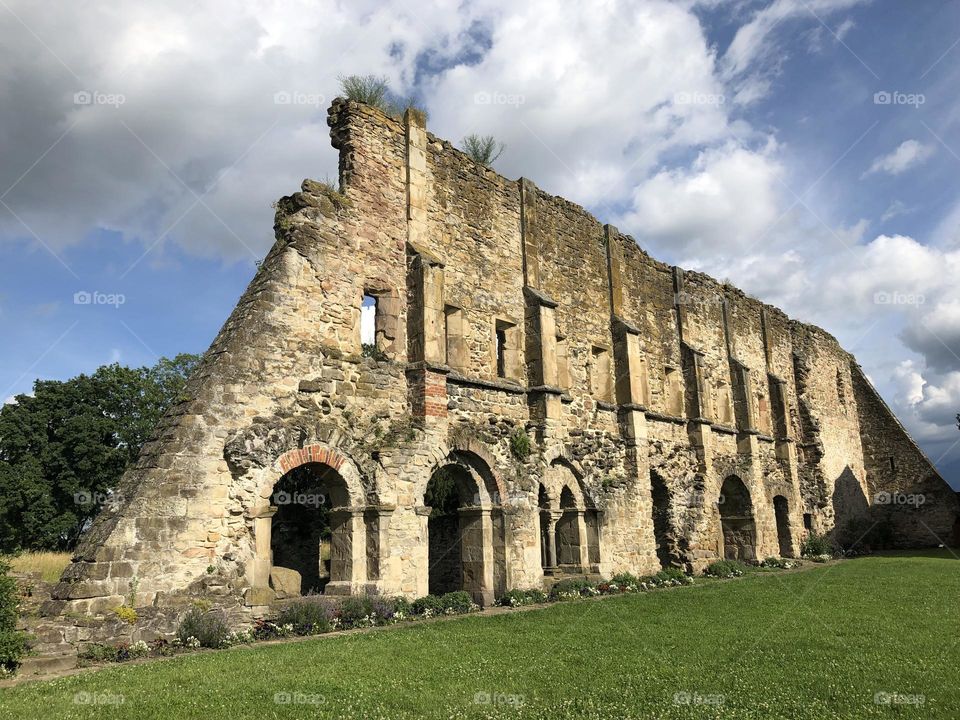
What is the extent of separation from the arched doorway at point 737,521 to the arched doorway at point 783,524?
2308mm

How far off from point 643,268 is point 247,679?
16.4 metres

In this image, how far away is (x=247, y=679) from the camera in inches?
262

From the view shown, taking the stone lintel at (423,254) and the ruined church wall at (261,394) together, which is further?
the stone lintel at (423,254)

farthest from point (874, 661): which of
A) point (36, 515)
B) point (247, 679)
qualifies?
point (36, 515)

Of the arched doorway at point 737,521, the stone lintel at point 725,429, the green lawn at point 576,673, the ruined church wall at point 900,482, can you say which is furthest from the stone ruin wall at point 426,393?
the ruined church wall at point 900,482

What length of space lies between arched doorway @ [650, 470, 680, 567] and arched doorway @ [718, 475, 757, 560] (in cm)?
313

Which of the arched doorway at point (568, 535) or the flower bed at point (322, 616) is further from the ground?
the arched doorway at point (568, 535)

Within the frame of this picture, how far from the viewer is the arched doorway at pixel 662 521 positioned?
19.0 m

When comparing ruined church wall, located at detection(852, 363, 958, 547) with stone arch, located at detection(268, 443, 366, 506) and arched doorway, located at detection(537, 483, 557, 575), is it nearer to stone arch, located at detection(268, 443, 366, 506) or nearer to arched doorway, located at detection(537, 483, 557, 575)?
arched doorway, located at detection(537, 483, 557, 575)

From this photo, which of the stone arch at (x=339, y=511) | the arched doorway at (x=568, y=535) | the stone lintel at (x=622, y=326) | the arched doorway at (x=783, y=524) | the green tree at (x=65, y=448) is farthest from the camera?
the green tree at (x=65, y=448)

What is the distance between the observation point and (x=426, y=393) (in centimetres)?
1257

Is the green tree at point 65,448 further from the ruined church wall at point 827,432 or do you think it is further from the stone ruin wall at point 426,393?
the ruined church wall at point 827,432

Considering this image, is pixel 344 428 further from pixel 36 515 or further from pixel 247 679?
pixel 36 515

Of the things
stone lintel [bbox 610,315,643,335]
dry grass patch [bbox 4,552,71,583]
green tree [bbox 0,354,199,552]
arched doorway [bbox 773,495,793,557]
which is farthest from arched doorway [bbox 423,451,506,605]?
green tree [bbox 0,354,199,552]
